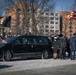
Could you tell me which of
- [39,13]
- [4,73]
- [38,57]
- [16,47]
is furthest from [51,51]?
[39,13]

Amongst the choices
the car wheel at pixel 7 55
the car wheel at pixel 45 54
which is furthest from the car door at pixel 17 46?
the car wheel at pixel 45 54

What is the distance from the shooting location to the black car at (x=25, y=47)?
1861 centimetres

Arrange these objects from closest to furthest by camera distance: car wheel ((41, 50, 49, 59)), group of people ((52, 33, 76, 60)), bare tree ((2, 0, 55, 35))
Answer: group of people ((52, 33, 76, 60)) < car wheel ((41, 50, 49, 59)) < bare tree ((2, 0, 55, 35))

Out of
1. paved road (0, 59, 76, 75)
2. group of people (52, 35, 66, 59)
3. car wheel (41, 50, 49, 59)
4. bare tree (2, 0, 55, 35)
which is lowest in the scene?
paved road (0, 59, 76, 75)

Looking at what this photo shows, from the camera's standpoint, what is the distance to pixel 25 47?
1970cm

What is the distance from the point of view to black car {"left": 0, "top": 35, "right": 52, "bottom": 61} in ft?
61.1

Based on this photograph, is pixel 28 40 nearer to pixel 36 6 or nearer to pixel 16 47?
pixel 16 47

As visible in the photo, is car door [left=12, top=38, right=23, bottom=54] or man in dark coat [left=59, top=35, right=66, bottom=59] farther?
man in dark coat [left=59, top=35, right=66, bottom=59]

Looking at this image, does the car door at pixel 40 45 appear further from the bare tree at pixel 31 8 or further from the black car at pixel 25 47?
the bare tree at pixel 31 8

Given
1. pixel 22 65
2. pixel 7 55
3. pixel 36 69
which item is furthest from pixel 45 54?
pixel 36 69

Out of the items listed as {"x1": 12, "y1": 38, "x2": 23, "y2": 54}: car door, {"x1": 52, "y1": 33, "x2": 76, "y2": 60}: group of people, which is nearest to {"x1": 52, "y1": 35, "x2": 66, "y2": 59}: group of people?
{"x1": 52, "y1": 33, "x2": 76, "y2": 60}: group of people

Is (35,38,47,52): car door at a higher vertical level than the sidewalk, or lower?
higher

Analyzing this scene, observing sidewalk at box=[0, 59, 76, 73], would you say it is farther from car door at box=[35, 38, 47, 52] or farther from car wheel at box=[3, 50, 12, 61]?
car door at box=[35, 38, 47, 52]

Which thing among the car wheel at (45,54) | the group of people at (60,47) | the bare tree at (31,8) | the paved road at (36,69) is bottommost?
the paved road at (36,69)
